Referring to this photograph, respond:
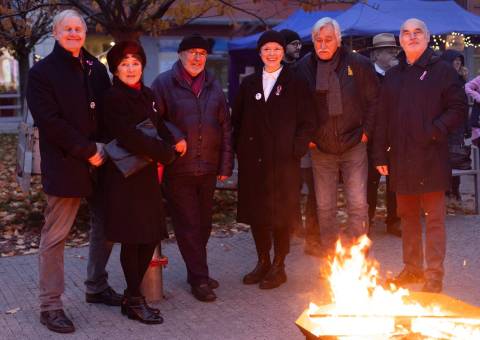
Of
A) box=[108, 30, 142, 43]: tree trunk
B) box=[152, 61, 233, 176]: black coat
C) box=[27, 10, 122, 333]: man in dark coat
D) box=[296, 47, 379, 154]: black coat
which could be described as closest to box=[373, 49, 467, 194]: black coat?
box=[296, 47, 379, 154]: black coat

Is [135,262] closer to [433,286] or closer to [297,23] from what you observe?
[433,286]

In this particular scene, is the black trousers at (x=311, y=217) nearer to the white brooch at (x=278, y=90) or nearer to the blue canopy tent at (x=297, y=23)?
the white brooch at (x=278, y=90)

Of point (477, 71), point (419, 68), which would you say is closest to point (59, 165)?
point (419, 68)

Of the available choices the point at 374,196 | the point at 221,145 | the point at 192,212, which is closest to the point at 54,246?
the point at 192,212

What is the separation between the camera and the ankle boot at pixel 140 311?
16.6 ft

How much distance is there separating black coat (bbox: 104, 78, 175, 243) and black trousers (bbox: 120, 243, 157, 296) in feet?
0.45

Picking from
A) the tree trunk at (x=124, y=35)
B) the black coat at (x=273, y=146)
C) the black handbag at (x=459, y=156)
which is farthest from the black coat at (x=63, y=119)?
the black handbag at (x=459, y=156)

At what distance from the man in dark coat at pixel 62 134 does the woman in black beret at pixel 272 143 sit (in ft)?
4.45

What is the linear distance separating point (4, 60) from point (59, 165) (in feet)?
84.6

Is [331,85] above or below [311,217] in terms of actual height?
above

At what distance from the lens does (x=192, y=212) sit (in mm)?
5695

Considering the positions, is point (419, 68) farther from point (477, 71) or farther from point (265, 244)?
point (477, 71)

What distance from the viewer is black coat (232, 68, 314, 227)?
5.78 metres

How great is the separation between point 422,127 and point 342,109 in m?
0.78
